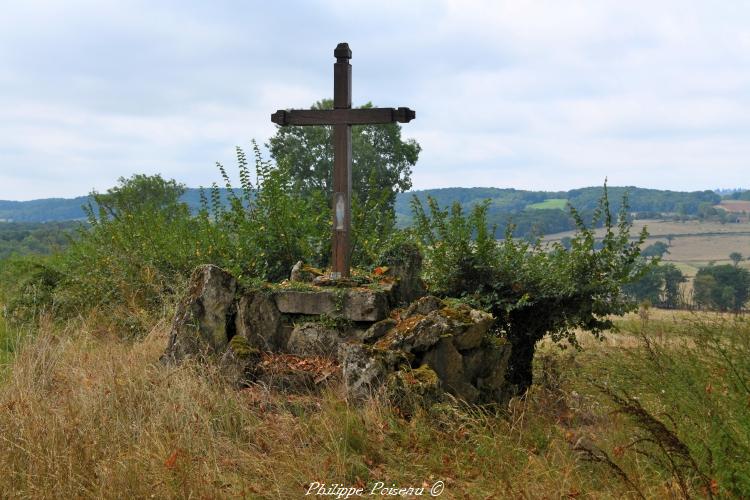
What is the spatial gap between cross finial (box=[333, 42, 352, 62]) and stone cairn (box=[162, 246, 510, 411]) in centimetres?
254

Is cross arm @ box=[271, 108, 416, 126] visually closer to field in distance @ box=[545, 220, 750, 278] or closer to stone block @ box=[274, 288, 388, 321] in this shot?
stone block @ box=[274, 288, 388, 321]

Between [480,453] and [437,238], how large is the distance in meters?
4.54

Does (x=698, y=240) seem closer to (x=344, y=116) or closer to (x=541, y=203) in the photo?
(x=541, y=203)

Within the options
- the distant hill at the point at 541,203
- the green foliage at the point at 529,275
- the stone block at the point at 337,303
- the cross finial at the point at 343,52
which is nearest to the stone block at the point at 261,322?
the stone block at the point at 337,303

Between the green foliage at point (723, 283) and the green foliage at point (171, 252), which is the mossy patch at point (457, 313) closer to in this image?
the green foliage at point (171, 252)

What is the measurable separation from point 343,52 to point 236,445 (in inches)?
187

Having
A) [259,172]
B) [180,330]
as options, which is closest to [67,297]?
[259,172]

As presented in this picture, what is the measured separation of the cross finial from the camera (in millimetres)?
8203

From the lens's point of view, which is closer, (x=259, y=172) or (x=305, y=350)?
(x=305, y=350)

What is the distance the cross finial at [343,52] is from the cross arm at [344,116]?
587mm

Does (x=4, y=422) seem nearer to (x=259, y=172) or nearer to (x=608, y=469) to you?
(x=608, y=469)

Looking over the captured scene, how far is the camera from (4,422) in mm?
5480

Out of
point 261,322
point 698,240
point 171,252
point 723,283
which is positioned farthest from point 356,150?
point 698,240

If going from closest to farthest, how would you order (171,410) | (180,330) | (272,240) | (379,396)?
(171,410) → (379,396) → (180,330) → (272,240)
